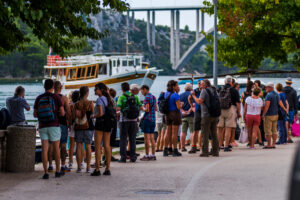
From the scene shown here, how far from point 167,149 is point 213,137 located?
114 centimetres

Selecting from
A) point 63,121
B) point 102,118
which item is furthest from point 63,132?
point 102,118

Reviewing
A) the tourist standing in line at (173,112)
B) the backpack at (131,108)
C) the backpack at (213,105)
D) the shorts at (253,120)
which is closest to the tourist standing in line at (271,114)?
the shorts at (253,120)

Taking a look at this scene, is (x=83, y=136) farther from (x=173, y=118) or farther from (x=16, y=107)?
(x=173, y=118)

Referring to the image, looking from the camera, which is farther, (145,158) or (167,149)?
(167,149)

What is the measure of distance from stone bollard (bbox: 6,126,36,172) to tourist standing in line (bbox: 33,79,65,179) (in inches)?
33.3

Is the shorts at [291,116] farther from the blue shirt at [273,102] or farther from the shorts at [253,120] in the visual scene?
the shorts at [253,120]

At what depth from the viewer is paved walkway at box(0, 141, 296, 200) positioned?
6730 mm

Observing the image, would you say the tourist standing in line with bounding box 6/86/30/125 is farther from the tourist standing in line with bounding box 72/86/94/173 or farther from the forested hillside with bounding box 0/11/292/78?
the forested hillside with bounding box 0/11/292/78

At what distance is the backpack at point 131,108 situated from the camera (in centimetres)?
1029

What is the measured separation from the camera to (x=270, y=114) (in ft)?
43.7

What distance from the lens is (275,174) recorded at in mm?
8336

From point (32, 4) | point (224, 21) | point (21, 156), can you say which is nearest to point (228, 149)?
point (21, 156)

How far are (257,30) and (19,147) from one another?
804 inches

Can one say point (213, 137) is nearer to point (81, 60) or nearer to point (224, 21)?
point (224, 21)
